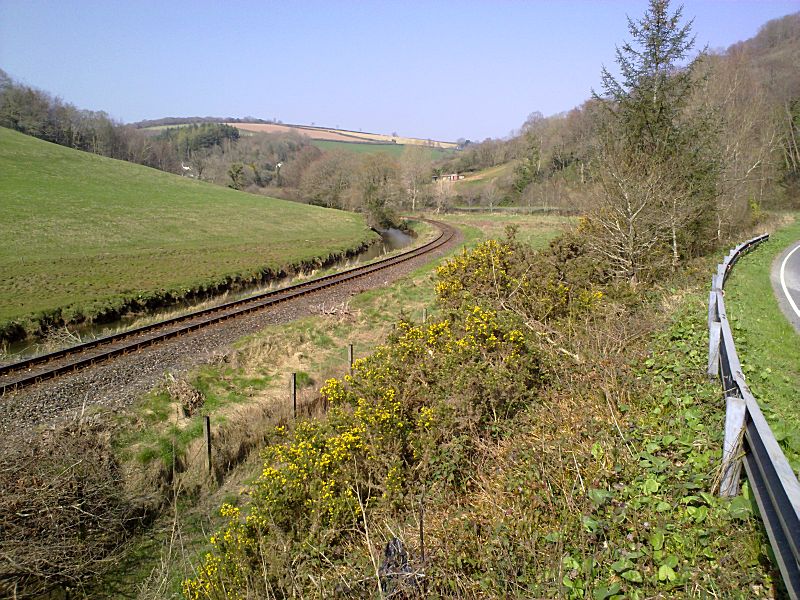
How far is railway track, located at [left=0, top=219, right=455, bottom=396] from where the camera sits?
11407mm

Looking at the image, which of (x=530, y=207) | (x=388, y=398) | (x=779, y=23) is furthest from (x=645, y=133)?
(x=779, y=23)

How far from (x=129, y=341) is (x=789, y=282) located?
1839 centimetres

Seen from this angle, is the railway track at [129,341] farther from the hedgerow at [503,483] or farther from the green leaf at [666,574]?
the green leaf at [666,574]

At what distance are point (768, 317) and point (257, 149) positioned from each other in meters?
119

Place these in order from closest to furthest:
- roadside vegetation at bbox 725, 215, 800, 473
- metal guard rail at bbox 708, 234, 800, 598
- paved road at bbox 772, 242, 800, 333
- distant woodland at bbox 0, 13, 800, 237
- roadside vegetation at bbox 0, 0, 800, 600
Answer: metal guard rail at bbox 708, 234, 800, 598 → roadside vegetation at bbox 0, 0, 800, 600 → roadside vegetation at bbox 725, 215, 800, 473 → paved road at bbox 772, 242, 800, 333 → distant woodland at bbox 0, 13, 800, 237

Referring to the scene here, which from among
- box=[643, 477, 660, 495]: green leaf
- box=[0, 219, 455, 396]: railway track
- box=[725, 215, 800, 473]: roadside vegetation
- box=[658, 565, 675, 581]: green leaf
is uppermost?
box=[725, 215, 800, 473]: roadside vegetation

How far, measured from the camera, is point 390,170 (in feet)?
232

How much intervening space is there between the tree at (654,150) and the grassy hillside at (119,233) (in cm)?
1844

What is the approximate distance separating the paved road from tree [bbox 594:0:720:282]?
103 inches

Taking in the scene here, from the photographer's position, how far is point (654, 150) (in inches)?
Result: 599

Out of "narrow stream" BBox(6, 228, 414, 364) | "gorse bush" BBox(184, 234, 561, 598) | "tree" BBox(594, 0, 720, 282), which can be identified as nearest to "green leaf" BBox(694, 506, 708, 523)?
"gorse bush" BBox(184, 234, 561, 598)

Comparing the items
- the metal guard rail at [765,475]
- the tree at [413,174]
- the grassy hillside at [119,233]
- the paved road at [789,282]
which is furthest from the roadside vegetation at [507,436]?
the tree at [413,174]

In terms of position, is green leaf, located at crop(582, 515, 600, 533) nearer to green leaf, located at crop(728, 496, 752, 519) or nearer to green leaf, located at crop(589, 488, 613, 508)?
green leaf, located at crop(589, 488, 613, 508)

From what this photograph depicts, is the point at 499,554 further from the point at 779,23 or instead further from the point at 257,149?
the point at 257,149
